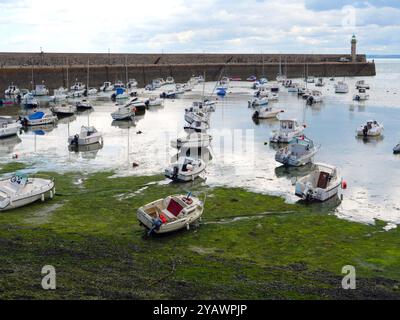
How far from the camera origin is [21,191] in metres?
22.9

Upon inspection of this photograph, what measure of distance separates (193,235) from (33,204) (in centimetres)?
803

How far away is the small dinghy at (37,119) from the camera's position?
4841 centimetres

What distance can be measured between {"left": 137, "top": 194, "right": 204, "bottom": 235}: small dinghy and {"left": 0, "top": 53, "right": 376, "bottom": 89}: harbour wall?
208ft

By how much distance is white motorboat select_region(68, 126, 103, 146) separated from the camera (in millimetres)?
37781

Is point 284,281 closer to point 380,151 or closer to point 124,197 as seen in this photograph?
point 124,197

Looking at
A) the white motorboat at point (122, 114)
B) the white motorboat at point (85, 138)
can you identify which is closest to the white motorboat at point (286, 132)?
the white motorboat at point (85, 138)

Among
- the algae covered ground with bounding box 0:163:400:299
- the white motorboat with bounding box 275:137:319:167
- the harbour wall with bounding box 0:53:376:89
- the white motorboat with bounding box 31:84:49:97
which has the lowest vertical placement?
the algae covered ground with bounding box 0:163:400:299

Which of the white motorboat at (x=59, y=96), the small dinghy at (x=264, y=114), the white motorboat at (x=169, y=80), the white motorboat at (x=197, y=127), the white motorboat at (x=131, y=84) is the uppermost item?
the white motorboat at (x=169, y=80)

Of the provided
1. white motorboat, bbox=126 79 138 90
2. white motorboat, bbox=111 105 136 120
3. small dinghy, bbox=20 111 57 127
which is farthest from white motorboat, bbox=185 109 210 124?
white motorboat, bbox=126 79 138 90

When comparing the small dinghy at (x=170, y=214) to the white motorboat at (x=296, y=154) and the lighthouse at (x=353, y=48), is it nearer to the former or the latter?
the white motorboat at (x=296, y=154)

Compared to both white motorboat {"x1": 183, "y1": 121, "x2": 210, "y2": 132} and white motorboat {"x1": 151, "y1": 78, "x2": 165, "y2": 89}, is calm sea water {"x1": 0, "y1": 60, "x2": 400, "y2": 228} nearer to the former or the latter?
white motorboat {"x1": 183, "y1": 121, "x2": 210, "y2": 132}

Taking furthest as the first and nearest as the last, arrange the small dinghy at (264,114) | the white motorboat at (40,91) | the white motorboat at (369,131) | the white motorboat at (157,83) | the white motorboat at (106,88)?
the white motorboat at (157,83), the white motorboat at (106,88), the white motorboat at (40,91), the small dinghy at (264,114), the white motorboat at (369,131)

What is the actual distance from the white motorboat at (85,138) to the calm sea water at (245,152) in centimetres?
85
